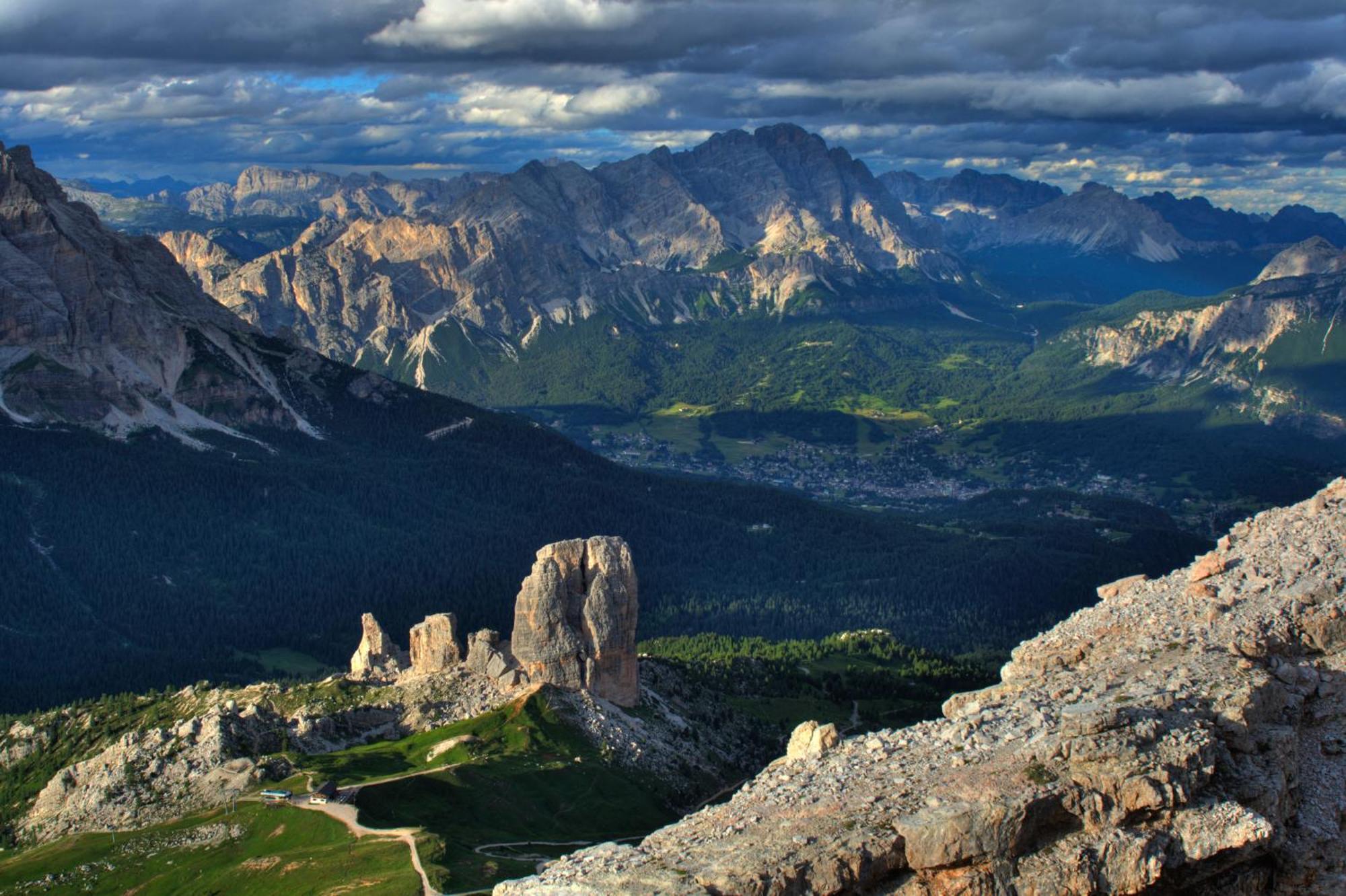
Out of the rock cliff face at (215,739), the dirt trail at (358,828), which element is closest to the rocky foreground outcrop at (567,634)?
the rock cliff face at (215,739)

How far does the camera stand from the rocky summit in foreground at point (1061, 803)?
169ft

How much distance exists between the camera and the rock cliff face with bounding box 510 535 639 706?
132250 mm

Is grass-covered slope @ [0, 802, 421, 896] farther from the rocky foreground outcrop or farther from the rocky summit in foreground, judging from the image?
the rocky summit in foreground

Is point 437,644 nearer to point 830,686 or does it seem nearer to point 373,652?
point 373,652

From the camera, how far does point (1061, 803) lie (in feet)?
176

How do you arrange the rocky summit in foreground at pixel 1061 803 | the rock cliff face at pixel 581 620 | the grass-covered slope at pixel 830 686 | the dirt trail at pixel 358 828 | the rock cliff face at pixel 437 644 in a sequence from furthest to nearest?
the grass-covered slope at pixel 830 686 → the rock cliff face at pixel 437 644 → the rock cliff face at pixel 581 620 → the dirt trail at pixel 358 828 → the rocky summit in foreground at pixel 1061 803

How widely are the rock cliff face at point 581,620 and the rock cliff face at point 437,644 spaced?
327 inches

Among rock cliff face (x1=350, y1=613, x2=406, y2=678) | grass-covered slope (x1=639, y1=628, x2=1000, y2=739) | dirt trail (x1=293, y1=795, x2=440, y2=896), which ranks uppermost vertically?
dirt trail (x1=293, y1=795, x2=440, y2=896)

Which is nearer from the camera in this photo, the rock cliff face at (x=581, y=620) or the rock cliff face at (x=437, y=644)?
the rock cliff face at (x=581, y=620)

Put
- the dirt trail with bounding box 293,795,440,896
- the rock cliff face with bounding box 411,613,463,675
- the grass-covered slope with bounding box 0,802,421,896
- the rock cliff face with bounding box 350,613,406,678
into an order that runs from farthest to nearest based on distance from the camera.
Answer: the rock cliff face with bounding box 350,613,406,678
the rock cliff face with bounding box 411,613,463,675
the dirt trail with bounding box 293,795,440,896
the grass-covered slope with bounding box 0,802,421,896

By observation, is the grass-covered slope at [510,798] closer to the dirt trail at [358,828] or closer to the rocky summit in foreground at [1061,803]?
the dirt trail at [358,828]

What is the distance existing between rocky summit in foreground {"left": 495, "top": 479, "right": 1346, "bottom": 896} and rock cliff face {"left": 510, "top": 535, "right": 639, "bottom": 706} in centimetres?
6625

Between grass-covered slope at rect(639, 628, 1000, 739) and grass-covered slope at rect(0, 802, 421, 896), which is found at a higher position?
grass-covered slope at rect(0, 802, 421, 896)

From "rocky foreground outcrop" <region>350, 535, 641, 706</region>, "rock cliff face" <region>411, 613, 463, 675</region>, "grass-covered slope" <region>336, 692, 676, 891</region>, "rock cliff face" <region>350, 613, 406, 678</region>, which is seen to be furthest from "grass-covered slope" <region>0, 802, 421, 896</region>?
"rock cliff face" <region>350, 613, 406, 678</region>
